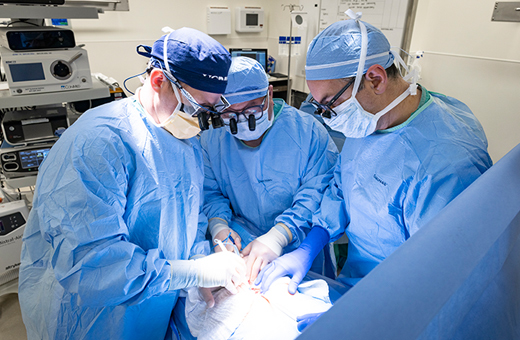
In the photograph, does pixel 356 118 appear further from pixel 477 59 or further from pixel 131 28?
pixel 131 28

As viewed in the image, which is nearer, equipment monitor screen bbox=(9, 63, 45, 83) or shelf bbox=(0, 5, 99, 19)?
shelf bbox=(0, 5, 99, 19)

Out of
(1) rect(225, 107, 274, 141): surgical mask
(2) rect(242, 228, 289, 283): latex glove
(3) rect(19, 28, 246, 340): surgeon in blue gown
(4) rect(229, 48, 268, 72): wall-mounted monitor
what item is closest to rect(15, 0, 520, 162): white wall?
(4) rect(229, 48, 268, 72): wall-mounted monitor

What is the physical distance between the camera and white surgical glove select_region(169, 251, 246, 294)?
3.61ft

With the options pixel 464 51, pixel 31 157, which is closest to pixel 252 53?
pixel 464 51

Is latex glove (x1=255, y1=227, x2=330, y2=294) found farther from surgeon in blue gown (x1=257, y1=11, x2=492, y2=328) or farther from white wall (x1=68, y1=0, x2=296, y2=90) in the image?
white wall (x1=68, y1=0, x2=296, y2=90)

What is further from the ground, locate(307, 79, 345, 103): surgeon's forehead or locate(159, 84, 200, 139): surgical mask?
locate(307, 79, 345, 103): surgeon's forehead

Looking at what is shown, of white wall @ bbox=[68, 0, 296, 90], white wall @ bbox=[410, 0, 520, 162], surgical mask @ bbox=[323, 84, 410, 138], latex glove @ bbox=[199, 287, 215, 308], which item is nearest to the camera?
surgical mask @ bbox=[323, 84, 410, 138]

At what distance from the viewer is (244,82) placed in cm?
150

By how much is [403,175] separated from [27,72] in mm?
1827

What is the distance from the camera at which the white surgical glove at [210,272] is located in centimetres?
110

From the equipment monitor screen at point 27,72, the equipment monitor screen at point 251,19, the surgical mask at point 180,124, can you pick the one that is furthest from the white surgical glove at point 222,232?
the equipment monitor screen at point 251,19

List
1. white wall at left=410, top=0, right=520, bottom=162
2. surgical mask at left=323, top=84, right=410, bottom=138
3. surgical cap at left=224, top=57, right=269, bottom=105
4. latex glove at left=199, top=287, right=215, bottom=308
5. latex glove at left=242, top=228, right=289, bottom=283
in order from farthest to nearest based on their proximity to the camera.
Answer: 1. white wall at left=410, top=0, right=520, bottom=162
2. surgical cap at left=224, top=57, right=269, bottom=105
3. latex glove at left=242, top=228, right=289, bottom=283
4. latex glove at left=199, top=287, right=215, bottom=308
5. surgical mask at left=323, top=84, right=410, bottom=138

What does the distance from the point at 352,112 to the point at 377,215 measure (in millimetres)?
378

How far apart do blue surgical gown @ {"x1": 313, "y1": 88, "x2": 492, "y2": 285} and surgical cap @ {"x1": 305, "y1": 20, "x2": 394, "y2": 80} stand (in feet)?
0.77
